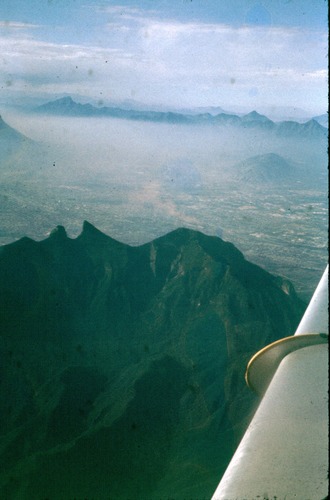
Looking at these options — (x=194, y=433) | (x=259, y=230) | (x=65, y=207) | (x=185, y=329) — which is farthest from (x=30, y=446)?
(x=65, y=207)

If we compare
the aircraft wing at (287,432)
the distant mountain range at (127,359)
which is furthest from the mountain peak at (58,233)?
the aircraft wing at (287,432)

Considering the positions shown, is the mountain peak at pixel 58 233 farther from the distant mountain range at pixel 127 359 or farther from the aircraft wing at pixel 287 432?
the aircraft wing at pixel 287 432

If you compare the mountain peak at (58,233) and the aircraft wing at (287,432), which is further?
the mountain peak at (58,233)

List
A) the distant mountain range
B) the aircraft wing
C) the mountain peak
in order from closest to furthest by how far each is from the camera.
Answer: the aircraft wing → the distant mountain range → the mountain peak

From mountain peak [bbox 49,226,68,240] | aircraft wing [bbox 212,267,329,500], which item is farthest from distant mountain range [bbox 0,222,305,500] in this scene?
aircraft wing [bbox 212,267,329,500]

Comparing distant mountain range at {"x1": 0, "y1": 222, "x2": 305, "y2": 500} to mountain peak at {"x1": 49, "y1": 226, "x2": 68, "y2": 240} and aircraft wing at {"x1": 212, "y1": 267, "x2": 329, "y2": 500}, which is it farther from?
aircraft wing at {"x1": 212, "y1": 267, "x2": 329, "y2": 500}

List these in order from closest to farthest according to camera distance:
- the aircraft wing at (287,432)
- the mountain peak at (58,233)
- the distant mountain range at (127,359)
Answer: the aircraft wing at (287,432) → the distant mountain range at (127,359) → the mountain peak at (58,233)

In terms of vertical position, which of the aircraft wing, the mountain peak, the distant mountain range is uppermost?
the aircraft wing

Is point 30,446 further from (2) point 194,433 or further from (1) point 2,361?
(2) point 194,433
